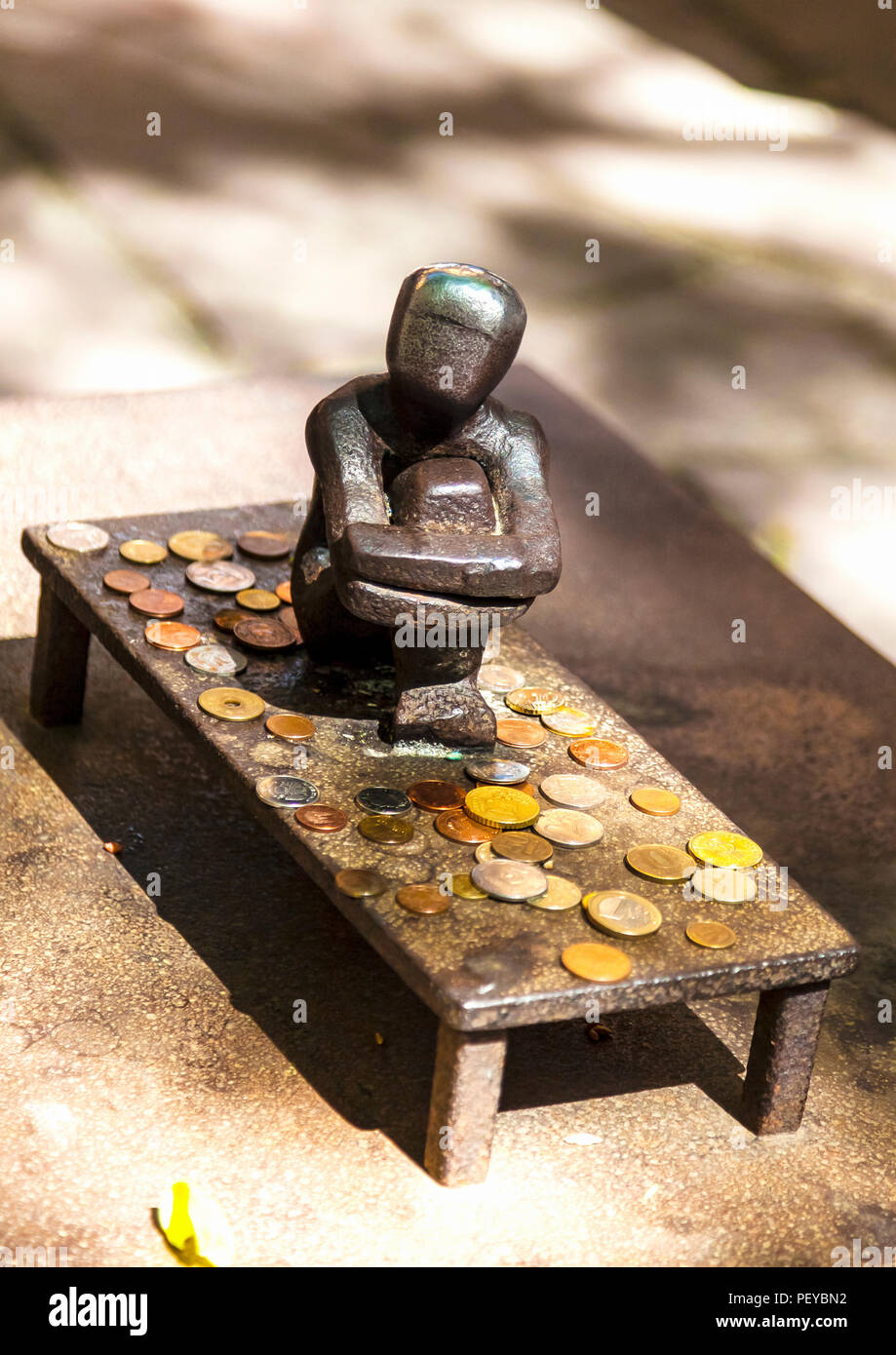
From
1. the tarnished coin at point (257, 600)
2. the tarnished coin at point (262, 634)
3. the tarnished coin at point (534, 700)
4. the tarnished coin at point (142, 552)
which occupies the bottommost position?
the tarnished coin at point (534, 700)

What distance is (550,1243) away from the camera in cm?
205

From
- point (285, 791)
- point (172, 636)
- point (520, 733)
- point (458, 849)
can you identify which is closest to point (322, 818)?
point (285, 791)

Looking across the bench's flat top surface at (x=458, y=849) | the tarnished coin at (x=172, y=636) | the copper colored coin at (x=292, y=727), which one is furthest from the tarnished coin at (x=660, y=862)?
the tarnished coin at (x=172, y=636)

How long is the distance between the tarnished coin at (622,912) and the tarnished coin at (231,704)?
0.57 m

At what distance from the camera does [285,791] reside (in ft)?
7.48

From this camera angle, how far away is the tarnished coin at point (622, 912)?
6.87ft

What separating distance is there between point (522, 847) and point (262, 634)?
2.02 ft

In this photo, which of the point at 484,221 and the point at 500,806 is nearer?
the point at 500,806

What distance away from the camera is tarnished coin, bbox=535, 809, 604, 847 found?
7.45ft

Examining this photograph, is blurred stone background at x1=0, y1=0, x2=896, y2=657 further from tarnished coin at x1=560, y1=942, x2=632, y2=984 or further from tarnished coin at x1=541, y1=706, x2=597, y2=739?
tarnished coin at x1=560, y1=942, x2=632, y2=984

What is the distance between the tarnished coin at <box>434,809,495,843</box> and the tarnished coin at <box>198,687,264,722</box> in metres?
0.33

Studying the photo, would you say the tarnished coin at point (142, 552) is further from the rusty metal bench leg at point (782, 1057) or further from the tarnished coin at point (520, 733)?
the rusty metal bench leg at point (782, 1057)

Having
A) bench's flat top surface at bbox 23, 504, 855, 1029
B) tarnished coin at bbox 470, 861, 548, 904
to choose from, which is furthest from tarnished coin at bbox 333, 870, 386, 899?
tarnished coin at bbox 470, 861, 548, 904

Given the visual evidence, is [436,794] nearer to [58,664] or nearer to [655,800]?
[655,800]
